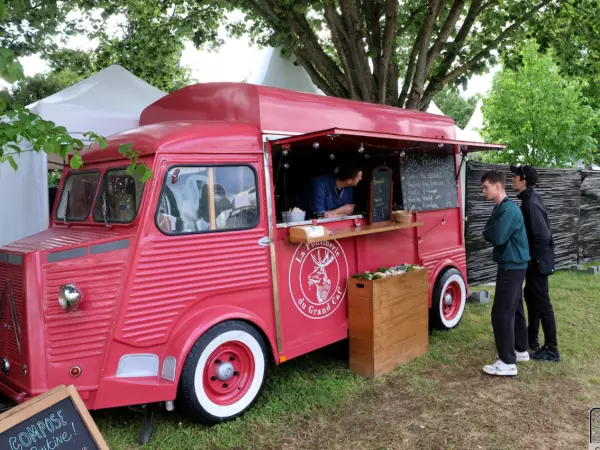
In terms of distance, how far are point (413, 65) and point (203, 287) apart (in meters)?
6.41

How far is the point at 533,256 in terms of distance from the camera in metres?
4.81

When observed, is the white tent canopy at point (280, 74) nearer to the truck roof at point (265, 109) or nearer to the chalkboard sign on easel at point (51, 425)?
the truck roof at point (265, 109)

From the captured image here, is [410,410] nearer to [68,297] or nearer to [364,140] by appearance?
[364,140]

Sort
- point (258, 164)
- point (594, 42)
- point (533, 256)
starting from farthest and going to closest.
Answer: point (594, 42), point (533, 256), point (258, 164)

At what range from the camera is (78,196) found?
412 cm

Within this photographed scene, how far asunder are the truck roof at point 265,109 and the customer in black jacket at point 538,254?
1538 millimetres

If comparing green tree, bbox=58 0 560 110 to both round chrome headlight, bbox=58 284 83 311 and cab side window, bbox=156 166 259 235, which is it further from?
round chrome headlight, bbox=58 284 83 311

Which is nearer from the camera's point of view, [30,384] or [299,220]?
[30,384]

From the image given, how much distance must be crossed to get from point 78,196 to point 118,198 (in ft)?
2.16

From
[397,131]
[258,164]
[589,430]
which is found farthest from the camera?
[397,131]

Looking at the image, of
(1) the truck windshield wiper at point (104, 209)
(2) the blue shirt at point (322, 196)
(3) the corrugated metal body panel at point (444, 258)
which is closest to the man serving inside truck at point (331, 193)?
(2) the blue shirt at point (322, 196)

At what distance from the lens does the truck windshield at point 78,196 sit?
Answer: 396 cm

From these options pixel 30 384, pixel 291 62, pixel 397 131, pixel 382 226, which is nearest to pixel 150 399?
pixel 30 384

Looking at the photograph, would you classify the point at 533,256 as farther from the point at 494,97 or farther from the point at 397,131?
the point at 494,97
